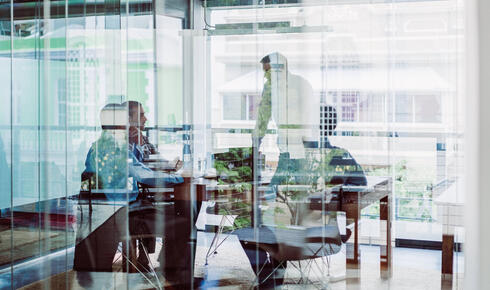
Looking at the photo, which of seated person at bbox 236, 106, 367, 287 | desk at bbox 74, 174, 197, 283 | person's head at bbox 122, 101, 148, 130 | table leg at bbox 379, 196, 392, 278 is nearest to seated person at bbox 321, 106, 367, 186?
seated person at bbox 236, 106, 367, 287

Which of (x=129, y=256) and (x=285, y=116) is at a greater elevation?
(x=285, y=116)

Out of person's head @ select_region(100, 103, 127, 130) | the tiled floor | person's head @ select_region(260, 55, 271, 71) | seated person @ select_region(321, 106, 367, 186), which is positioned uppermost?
person's head @ select_region(260, 55, 271, 71)

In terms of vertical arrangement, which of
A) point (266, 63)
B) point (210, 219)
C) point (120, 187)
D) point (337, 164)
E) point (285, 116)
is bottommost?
point (210, 219)

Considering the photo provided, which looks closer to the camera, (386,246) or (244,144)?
(386,246)

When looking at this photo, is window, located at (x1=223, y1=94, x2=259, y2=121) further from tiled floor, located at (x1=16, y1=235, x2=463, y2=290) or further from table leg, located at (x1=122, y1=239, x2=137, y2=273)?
table leg, located at (x1=122, y1=239, x2=137, y2=273)

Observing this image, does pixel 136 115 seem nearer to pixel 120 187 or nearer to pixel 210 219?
pixel 120 187

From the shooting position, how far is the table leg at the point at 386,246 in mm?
2705

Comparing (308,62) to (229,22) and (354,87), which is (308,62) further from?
(229,22)

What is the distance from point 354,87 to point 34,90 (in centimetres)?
170

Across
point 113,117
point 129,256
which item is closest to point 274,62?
point 113,117

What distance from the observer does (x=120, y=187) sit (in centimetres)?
316

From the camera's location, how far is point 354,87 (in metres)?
2.71

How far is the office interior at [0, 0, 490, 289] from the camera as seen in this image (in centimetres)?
266

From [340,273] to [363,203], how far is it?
337 mm
